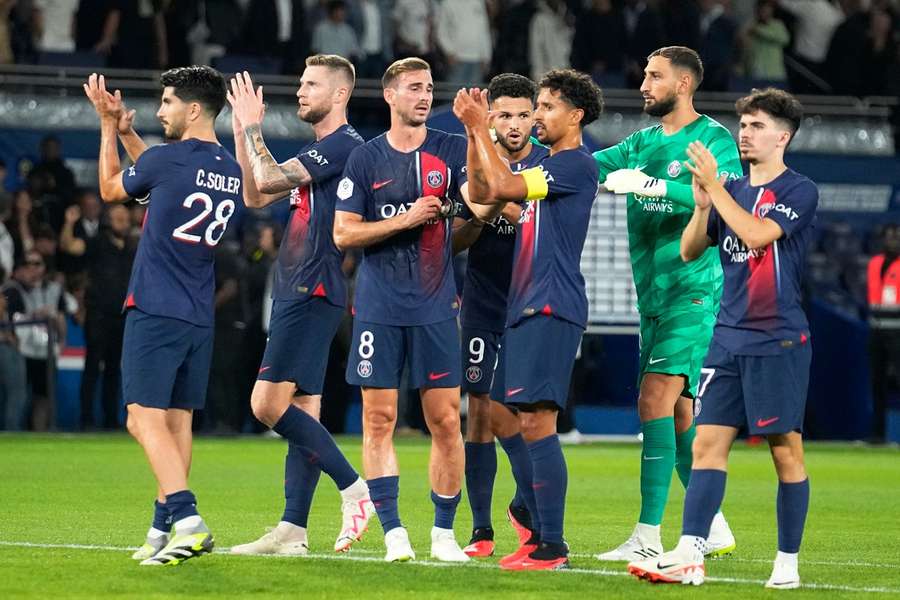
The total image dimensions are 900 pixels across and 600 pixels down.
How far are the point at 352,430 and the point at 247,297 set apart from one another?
220 centimetres

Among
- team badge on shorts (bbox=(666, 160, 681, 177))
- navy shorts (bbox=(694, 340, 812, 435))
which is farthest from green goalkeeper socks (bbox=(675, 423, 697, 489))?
navy shorts (bbox=(694, 340, 812, 435))

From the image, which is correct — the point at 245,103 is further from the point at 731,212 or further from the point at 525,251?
the point at 731,212

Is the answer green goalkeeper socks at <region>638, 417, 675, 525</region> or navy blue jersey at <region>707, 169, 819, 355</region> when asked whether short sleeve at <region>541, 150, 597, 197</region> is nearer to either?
navy blue jersey at <region>707, 169, 819, 355</region>

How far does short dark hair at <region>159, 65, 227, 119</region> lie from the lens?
8.67 meters

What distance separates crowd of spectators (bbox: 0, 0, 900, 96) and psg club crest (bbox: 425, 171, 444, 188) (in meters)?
13.1

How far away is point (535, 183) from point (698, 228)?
0.83 meters

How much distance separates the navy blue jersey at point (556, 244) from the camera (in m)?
8.48

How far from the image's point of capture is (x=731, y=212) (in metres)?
7.71

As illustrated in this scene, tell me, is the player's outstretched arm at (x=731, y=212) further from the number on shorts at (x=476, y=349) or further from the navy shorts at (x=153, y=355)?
the navy shorts at (x=153, y=355)

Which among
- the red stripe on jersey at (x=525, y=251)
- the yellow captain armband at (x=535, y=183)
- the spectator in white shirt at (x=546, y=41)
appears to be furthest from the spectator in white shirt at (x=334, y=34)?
the yellow captain armband at (x=535, y=183)

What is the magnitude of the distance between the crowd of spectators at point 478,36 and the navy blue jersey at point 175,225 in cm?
1315

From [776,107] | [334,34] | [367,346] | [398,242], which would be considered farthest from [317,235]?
[334,34]

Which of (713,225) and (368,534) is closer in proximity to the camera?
(713,225)

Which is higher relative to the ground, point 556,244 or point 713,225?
point 713,225
